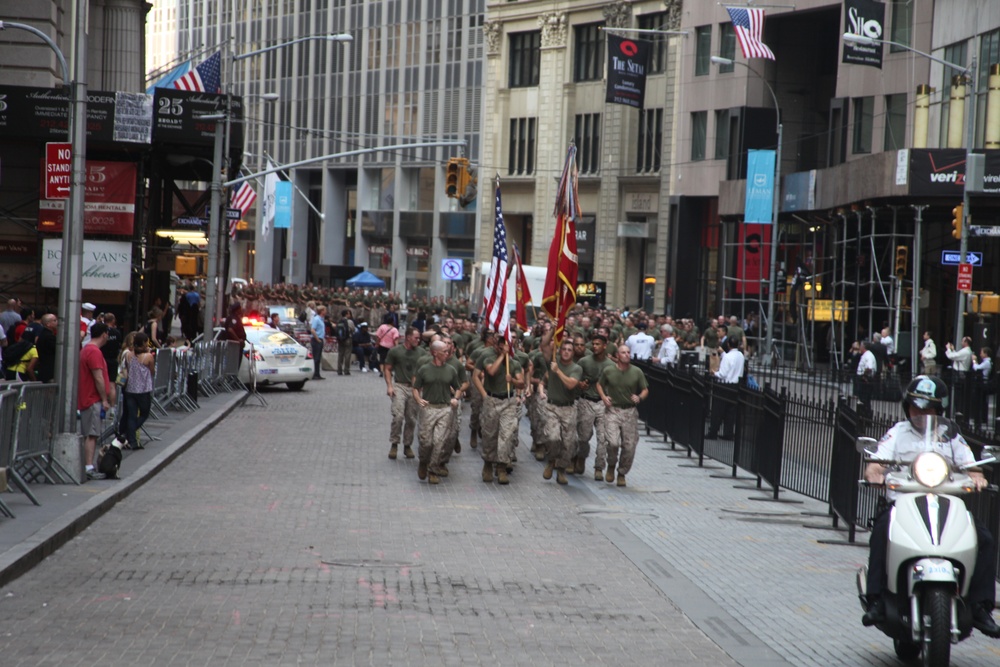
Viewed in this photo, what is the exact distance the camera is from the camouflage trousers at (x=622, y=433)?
17.4 meters

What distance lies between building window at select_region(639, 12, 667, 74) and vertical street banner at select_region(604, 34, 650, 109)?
806 centimetres

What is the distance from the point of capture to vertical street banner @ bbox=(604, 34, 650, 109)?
53656 millimetres

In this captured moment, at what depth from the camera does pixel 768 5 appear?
5234 cm

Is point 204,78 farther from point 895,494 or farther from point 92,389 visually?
point 895,494

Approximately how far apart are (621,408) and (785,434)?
80.0 inches

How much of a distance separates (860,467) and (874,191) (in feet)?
89.6

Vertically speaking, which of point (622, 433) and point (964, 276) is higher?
point (964, 276)

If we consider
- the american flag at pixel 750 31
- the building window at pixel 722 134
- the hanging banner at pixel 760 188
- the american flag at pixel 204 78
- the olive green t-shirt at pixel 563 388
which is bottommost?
the olive green t-shirt at pixel 563 388

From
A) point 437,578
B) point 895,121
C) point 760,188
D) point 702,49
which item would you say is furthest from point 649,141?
point 437,578

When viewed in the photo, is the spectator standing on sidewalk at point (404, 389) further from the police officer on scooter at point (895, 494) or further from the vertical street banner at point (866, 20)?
the vertical street banner at point (866, 20)

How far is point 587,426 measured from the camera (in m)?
18.2

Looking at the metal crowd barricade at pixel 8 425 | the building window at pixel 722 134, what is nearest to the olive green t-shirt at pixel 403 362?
the metal crowd barricade at pixel 8 425

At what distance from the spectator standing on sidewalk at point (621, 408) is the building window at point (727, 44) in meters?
39.9

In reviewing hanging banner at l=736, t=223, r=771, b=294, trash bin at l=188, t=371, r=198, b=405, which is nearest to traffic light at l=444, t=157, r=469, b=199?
trash bin at l=188, t=371, r=198, b=405
